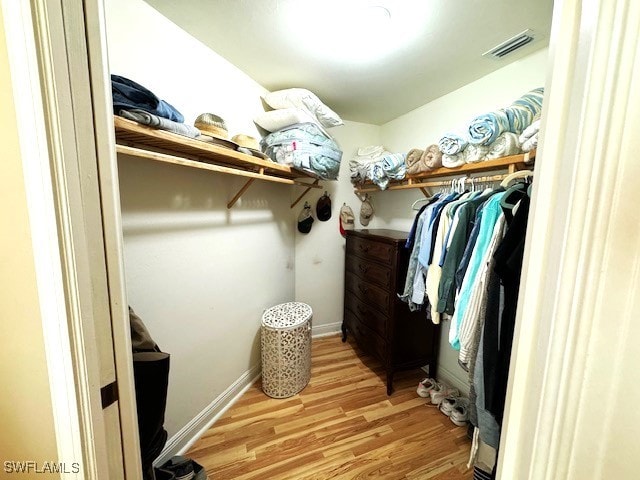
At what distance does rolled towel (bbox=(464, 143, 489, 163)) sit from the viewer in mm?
1202

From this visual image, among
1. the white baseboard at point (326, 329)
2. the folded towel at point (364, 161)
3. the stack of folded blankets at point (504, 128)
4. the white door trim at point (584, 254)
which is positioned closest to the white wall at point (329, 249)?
the white baseboard at point (326, 329)

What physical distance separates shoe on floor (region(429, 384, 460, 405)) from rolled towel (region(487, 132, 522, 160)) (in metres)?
1.59

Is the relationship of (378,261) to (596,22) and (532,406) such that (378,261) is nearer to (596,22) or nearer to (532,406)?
(532,406)

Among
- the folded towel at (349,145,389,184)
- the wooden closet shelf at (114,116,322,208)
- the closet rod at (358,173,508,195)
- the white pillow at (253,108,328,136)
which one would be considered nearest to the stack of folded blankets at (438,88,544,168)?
the closet rod at (358,173,508,195)

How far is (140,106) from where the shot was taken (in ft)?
2.68

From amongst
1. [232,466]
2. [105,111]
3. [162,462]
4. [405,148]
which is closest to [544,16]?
[405,148]

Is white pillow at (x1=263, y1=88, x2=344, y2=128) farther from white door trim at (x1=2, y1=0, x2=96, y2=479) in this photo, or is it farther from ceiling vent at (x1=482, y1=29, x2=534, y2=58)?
white door trim at (x1=2, y1=0, x2=96, y2=479)

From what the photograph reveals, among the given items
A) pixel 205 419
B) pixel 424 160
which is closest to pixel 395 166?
pixel 424 160

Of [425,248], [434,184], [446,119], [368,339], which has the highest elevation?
[446,119]

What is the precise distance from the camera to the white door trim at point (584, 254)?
28 centimetres

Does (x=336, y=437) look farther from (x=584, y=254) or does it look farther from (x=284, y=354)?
(x=584, y=254)

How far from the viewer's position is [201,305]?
4.44 ft

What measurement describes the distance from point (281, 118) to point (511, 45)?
135cm

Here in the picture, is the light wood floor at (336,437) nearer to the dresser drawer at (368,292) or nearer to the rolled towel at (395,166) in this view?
the dresser drawer at (368,292)
